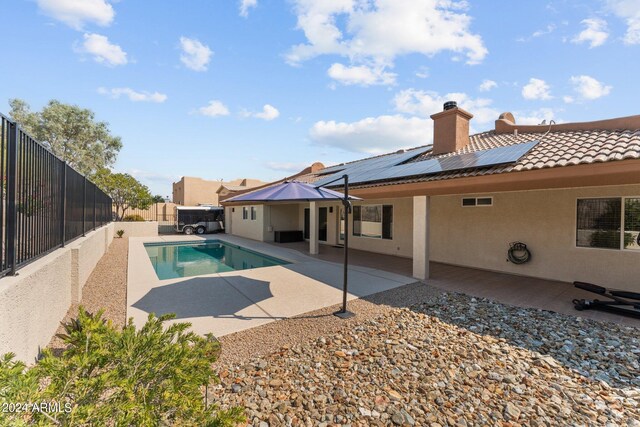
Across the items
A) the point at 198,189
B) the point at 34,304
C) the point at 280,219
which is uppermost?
the point at 198,189

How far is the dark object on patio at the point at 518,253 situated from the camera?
9086 millimetres

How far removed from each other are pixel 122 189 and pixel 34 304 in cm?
2470

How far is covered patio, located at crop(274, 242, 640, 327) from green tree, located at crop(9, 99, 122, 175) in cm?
3174

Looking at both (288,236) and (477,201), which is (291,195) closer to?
(477,201)

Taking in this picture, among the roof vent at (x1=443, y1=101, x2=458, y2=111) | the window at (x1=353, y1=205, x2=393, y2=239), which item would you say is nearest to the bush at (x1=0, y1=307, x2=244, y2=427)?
the window at (x1=353, y1=205, x2=393, y2=239)

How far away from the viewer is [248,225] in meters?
21.5

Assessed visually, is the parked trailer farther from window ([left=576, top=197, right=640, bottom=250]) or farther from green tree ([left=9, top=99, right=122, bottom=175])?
window ([left=576, top=197, right=640, bottom=250])

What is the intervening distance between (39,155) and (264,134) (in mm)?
11175

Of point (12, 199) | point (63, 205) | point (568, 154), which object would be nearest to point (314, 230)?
point (63, 205)

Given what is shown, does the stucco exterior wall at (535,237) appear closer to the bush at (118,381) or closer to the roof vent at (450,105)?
the roof vent at (450,105)

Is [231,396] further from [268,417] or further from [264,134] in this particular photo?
[264,134]

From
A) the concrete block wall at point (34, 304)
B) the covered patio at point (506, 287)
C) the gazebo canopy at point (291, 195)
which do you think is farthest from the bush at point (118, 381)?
the covered patio at point (506, 287)

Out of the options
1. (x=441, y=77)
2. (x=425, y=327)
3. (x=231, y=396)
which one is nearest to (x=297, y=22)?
(x=441, y=77)

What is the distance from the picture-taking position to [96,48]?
9.39 m
